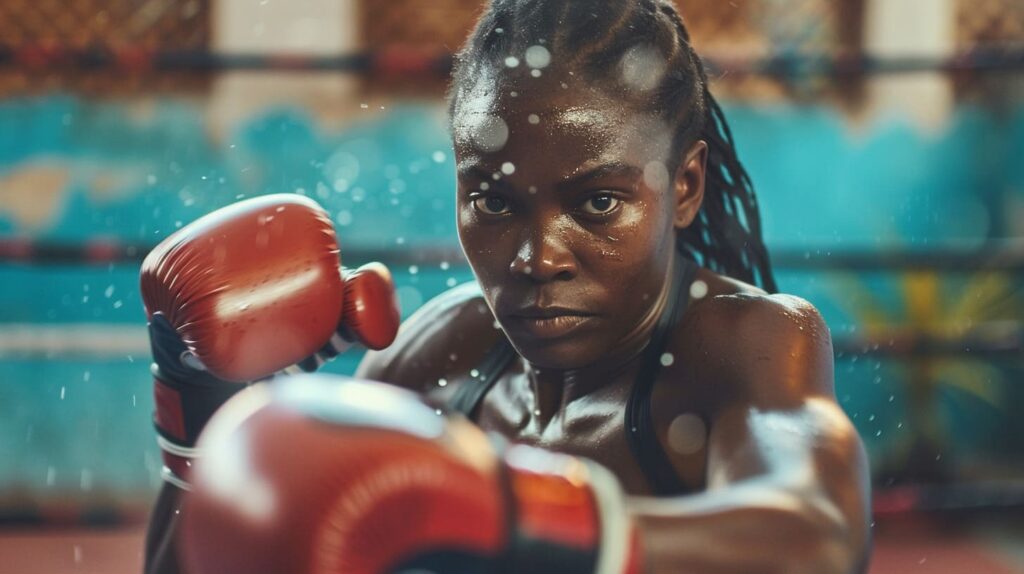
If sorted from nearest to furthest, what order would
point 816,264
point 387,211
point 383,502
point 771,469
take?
point 383,502
point 771,469
point 816,264
point 387,211

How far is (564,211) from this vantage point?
0.83m

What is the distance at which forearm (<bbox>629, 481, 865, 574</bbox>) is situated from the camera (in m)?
0.55

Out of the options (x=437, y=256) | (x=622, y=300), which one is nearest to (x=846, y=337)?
(x=437, y=256)

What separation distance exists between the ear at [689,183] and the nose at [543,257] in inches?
7.0

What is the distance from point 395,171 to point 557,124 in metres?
2.23

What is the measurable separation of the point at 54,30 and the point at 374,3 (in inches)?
34.8

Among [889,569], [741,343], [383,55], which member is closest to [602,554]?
[741,343]

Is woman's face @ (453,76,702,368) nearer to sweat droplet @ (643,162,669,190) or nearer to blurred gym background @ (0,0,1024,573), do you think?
sweat droplet @ (643,162,669,190)

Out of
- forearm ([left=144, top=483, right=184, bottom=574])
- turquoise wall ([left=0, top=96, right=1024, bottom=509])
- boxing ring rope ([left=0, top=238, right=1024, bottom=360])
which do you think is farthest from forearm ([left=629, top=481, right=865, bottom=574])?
turquoise wall ([left=0, top=96, right=1024, bottom=509])

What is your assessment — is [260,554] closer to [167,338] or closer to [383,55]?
[167,338]

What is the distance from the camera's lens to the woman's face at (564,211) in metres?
0.83

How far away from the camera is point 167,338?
99cm

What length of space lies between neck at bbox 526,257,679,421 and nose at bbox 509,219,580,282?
127 mm

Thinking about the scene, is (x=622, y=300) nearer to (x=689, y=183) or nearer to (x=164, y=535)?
(x=689, y=183)
